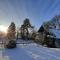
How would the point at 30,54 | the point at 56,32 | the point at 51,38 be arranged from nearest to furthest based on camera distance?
the point at 30,54 < the point at 51,38 < the point at 56,32

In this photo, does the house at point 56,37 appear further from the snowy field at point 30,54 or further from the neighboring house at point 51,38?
the snowy field at point 30,54

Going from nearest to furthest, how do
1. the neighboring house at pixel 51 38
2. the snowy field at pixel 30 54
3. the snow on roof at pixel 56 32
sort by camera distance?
the snowy field at pixel 30 54 → the neighboring house at pixel 51 38 → the snow on roof at pixel 56 32

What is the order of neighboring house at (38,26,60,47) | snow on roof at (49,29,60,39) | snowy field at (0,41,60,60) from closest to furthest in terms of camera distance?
snowy field at (0,41,60,60)
neighboring house at (38,26,60,47)
snow on roof at (49,29,60,39)

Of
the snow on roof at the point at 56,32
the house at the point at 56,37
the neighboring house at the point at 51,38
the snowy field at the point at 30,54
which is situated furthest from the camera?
the snow on roof at the point at 56,32

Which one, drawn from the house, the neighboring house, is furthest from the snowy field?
the house

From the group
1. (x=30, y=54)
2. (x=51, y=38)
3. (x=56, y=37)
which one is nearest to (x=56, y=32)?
(x=56, y=37)

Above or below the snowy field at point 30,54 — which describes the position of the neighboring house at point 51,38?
above

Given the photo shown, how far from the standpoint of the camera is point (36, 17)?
12.3 meters

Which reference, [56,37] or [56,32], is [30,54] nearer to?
[56,37]

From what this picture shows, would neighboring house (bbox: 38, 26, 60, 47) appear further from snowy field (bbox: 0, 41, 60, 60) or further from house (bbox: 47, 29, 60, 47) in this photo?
snowy field (bbox: 0, 41, 60, 60)

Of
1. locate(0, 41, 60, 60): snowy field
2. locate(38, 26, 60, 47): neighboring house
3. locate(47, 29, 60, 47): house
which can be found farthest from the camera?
locate(47, 29, 60, 47): house

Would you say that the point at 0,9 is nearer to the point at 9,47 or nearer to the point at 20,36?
the point at 9,47

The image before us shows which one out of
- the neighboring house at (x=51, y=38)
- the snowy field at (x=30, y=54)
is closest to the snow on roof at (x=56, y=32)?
the neighboring house at (x=51, y=38)

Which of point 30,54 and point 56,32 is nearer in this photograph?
point 30,54
